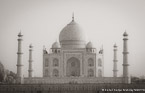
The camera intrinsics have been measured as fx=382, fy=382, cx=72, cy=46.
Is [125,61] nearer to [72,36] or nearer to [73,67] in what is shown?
[73,67]

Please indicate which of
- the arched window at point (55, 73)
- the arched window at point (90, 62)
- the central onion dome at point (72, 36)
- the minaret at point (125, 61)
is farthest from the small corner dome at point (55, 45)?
the minaret at point (125, 61)

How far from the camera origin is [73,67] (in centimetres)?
3784

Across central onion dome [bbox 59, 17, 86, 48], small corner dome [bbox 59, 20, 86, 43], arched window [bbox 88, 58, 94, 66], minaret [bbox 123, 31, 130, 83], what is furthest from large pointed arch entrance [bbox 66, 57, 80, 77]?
minaret [bbox 123, 31, 130, 83]

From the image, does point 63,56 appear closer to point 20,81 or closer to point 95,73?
point 95,73

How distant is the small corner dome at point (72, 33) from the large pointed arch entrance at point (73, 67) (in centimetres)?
244

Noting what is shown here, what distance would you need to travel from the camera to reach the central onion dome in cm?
3897

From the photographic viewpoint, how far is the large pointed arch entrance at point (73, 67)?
1479 inches

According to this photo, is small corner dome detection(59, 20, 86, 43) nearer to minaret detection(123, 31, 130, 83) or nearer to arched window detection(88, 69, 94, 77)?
arched window detection(88, 69, 94, 77)

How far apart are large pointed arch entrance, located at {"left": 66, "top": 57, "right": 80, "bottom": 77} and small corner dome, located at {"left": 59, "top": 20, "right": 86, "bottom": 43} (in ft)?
8.01

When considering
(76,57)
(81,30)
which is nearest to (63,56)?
(76,57)

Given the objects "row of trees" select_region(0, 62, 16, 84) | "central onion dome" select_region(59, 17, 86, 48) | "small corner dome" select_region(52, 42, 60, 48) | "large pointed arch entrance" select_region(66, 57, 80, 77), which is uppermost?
"central onion dome" select_region(59, 17, 86, 48)

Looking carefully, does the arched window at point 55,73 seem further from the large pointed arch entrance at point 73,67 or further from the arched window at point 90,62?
the arched window at point 90,62

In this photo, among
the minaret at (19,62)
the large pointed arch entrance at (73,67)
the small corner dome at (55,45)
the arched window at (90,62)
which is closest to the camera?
the minaret at (19,62)

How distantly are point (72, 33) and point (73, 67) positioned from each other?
3624 millimetres
